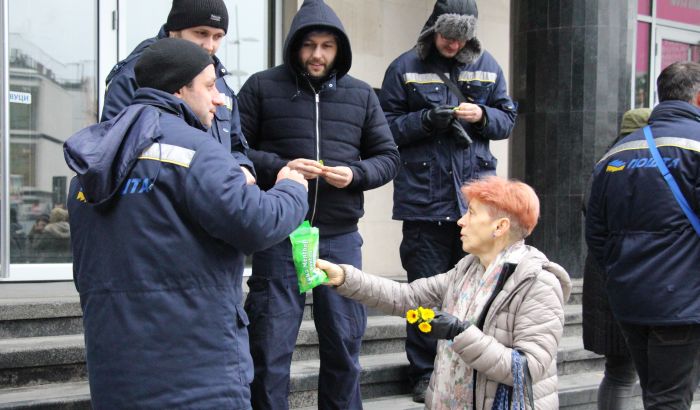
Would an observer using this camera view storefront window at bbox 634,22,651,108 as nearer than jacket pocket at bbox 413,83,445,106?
No

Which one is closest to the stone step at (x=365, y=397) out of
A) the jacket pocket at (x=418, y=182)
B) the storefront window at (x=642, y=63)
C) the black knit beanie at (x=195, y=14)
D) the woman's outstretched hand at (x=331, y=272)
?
the jacket pocket at (x=418, y=182)

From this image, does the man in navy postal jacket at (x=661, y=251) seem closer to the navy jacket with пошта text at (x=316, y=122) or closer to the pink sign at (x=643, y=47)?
the navy jacket with пошта text at (x=316, y=122)

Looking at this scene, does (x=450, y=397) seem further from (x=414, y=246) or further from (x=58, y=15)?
(x=58, y=15)

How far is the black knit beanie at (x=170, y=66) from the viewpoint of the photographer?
Result: 2881 millimetres

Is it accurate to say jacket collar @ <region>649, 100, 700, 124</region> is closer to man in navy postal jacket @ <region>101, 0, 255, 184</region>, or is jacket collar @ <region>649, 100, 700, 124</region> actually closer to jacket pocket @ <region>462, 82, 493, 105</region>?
jacket pocket @ <region>462, 82, 493, 105</region>

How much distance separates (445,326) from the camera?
10.2 feet

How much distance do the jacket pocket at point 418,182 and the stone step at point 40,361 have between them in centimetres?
203

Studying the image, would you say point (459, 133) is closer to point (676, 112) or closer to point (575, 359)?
point (676, 112)

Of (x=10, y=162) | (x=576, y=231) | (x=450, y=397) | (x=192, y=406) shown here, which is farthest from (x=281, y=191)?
(x=576, y=231)

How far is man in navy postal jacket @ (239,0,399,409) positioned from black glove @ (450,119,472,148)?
62 centimetres

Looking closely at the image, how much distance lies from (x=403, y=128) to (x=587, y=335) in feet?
5.21

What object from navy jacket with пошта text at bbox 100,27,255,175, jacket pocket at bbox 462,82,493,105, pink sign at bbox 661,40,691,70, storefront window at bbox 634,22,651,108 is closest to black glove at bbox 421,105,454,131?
jacket pocket at bbox 462,82,493,105

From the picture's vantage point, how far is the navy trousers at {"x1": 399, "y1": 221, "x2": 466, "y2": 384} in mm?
5117

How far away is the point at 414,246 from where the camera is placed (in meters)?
5.18
